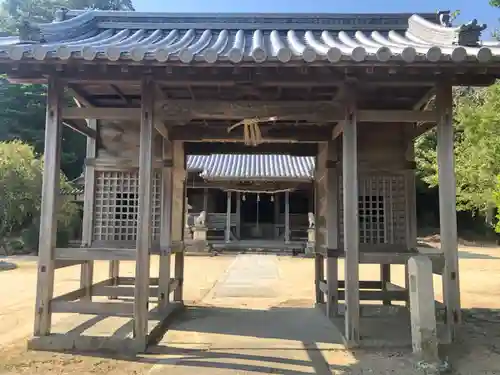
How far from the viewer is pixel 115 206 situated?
21.6ft

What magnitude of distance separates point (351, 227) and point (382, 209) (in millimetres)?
1511

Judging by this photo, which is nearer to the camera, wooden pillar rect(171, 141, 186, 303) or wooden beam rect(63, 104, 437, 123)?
wooden beam rect(63, 104, 437, 123)

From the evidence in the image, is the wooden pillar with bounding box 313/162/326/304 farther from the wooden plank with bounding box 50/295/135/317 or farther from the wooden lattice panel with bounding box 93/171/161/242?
the wooden plank with bounding box 50/295/135/317

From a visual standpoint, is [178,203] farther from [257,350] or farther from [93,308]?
[257,350]

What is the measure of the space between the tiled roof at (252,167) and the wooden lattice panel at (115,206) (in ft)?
49.7

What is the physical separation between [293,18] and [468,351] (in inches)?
203

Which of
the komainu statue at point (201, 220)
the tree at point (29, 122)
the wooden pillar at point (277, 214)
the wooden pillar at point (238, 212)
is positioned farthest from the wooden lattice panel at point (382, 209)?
the tree at point (29, 122)

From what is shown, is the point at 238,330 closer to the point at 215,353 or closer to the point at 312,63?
the point at 215,353

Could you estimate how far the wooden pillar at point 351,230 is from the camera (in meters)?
4.98

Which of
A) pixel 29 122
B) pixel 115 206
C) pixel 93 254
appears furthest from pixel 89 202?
pixel 29 122

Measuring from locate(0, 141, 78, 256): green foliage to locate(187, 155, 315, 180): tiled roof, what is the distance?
7.03 m

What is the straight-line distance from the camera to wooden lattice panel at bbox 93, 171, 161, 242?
6594 millimetres

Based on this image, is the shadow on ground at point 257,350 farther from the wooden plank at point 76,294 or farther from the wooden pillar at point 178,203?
the wooden pillar at point 178,203

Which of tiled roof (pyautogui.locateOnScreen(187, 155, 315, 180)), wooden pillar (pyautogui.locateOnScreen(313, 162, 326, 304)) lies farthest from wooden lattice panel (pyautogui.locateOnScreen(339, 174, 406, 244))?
tiled roof (pyautogui.locateOnScreen(187, 155, 315, 180))
